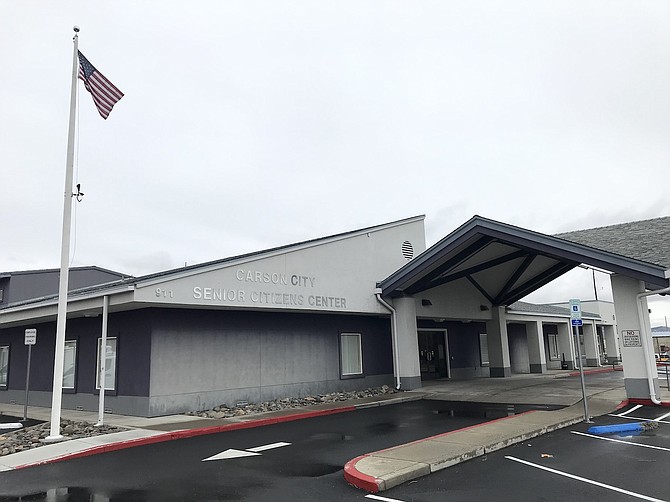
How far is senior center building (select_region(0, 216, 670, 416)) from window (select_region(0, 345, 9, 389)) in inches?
3.3

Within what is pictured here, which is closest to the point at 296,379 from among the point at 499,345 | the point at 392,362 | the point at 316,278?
the point at 316,278

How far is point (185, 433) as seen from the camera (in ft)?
42.6

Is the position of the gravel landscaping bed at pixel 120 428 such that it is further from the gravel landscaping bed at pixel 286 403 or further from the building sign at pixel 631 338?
the building sign at pixel 631 338

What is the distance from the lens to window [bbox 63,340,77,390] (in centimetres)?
1922

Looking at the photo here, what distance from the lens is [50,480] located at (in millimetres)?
9023

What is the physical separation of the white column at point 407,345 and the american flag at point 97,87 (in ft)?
43.9

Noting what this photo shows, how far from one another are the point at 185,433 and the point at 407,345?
11.3 metres

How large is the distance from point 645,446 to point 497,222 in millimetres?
9435

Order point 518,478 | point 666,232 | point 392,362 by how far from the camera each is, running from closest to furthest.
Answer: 1. point 518,478
2. point 666,232
3. point 392,362

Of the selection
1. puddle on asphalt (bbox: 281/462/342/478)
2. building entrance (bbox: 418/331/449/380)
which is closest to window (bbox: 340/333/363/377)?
building entrance (bbox: 418/331/449/380)

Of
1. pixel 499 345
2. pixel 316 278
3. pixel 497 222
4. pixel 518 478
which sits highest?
pixel 497 222

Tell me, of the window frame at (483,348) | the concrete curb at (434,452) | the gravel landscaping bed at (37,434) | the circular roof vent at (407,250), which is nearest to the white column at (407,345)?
the circular roof vent at (407,250)

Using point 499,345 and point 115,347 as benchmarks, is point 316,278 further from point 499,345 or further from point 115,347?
point 499,345

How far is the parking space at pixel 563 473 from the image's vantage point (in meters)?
7.31
